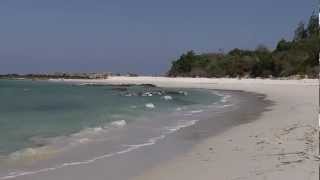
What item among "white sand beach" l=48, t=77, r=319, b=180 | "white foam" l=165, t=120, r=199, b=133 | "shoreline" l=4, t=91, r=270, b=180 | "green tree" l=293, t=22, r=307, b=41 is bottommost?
"white foam" l=165, t=120, r=199, b=133

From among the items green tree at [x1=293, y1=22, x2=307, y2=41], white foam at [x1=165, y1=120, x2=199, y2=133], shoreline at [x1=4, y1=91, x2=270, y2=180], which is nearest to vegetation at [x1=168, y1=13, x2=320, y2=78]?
green tree at [x1=293, y1=22, x2=307, y2=41]

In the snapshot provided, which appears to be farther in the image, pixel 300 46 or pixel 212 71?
pixel 212 71

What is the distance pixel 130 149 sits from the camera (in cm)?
1348

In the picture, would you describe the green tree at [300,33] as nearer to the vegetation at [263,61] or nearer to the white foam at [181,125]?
the vegetation at [263,61]

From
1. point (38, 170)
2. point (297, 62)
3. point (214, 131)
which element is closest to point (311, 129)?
point (214, 131)

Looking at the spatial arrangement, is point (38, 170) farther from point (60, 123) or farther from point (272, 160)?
point (60, 123)

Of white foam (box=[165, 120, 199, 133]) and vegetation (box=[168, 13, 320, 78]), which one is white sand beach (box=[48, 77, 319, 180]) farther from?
vegetation (box=[168, 13, 320, 78])

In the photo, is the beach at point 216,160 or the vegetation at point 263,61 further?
the vegetation at point 263,61

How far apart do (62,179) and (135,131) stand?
8214 millimetres

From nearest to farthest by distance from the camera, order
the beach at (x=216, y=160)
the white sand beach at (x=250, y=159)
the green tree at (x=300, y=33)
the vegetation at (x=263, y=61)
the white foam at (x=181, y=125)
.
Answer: the white sand beach at (x=250, y=159) → the beach at (x=216, y=160) → the white foam at (x=181, y=125) → the vegetation at (x=263, y=61) → the green tree at (x=300, y=33)

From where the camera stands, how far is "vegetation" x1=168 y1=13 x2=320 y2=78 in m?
80.4

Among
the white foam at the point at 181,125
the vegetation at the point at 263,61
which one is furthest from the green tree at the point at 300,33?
the white foam at the point at 181,125

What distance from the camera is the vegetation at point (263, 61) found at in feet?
264

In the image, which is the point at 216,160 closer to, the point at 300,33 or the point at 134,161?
the point at 134,161
